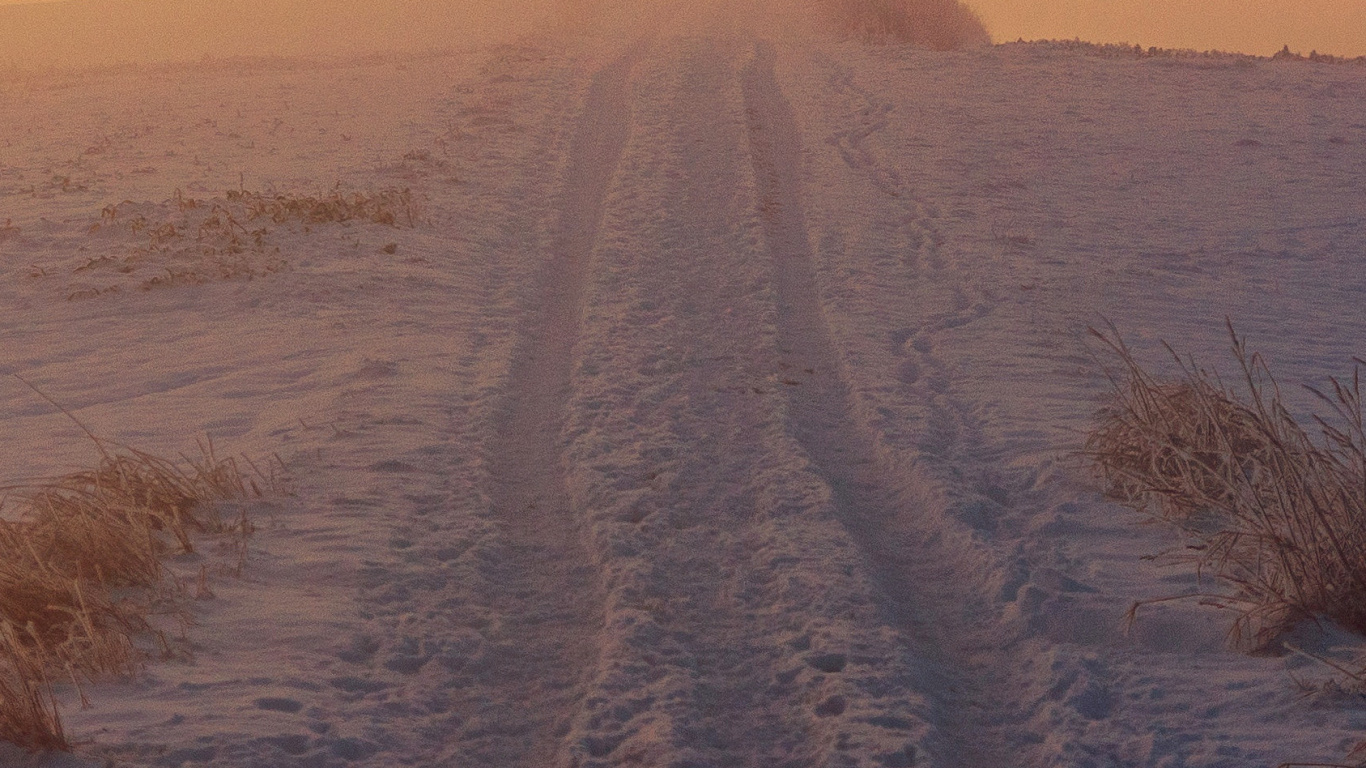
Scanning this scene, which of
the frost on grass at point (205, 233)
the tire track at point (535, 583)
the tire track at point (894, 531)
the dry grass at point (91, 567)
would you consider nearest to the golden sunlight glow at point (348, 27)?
the frost on grass at point (205, 233)

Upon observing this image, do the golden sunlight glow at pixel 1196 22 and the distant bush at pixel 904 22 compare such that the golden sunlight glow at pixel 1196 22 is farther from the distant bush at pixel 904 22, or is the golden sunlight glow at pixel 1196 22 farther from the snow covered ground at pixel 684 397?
the snow covered ground at pixel 684 397

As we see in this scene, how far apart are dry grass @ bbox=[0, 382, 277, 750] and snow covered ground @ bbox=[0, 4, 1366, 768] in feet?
0.46

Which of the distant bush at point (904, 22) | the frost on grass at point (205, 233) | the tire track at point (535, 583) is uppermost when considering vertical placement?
the distant bush at point (904, 22)

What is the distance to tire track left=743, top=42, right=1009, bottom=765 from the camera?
396 cm

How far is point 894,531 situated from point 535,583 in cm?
173

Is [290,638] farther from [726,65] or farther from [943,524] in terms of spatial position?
[726,65]

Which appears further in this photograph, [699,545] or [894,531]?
[894,531]

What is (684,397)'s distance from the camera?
21.6ft

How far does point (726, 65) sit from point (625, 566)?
13.6 m

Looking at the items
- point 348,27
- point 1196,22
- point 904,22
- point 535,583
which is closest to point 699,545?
point 535,583

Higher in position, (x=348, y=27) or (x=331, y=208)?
(x=348, y=27)

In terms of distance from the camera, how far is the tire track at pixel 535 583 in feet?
12.7

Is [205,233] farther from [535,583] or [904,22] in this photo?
[904,22]

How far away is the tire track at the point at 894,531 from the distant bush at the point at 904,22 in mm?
14292
